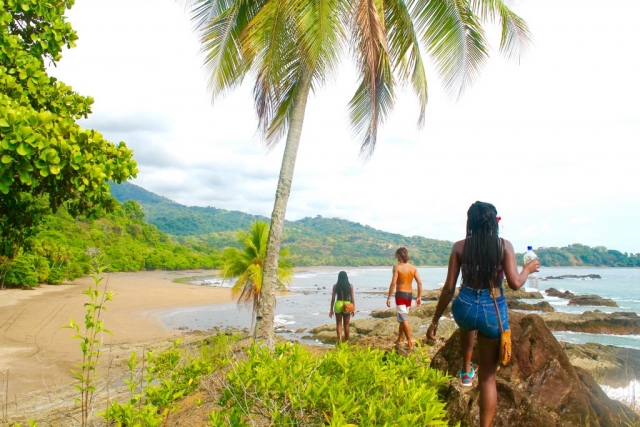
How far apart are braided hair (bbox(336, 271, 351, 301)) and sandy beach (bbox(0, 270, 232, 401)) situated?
461cm

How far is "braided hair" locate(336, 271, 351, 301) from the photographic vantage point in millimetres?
9289

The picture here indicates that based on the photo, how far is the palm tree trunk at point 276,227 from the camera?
731 centimetres

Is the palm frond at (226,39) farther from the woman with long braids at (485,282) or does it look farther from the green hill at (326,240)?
the green hill at (326,240)

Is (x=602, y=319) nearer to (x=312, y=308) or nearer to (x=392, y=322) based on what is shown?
(x=392, y=322)

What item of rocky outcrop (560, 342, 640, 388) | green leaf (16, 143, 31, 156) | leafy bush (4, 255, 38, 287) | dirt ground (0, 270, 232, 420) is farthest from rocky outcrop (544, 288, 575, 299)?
green leaf (16, 143, 31, 156)

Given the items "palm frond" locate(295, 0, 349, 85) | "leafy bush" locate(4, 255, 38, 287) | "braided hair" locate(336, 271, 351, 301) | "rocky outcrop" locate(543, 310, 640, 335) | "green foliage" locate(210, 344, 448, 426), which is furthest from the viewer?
"leafy bush" locate(4, 255, 38, 287)

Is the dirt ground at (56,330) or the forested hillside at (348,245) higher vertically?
the forested hillside at (348,245)

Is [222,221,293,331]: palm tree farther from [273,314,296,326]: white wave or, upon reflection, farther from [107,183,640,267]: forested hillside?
[107,183,640,267]: forested hillside

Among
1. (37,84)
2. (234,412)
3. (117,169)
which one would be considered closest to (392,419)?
(234,412)

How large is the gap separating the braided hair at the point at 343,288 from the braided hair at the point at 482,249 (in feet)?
19.4

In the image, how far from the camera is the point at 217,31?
8.73 m

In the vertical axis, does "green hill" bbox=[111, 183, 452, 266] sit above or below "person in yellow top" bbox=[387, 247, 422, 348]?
above

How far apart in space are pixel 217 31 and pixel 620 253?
15531 cm

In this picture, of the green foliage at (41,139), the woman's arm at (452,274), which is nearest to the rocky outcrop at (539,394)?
the woman's arm at (452,274)
